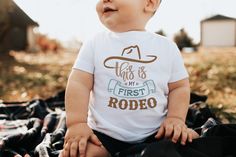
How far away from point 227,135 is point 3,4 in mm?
9438

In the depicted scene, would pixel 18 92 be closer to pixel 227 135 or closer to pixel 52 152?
pixel 52 152

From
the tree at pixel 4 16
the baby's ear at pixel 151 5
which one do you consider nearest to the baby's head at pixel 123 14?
the baby's ear at pixel 151 5

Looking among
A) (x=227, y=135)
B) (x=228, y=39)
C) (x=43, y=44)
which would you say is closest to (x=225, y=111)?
(x=227, y=135)

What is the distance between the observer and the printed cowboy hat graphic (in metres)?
1.73

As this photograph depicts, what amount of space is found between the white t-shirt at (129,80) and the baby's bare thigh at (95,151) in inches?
5.3

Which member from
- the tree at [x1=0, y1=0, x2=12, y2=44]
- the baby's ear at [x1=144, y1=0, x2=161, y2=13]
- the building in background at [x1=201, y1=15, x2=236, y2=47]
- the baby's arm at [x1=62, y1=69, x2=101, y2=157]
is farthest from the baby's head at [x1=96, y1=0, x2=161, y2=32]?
the building in background at [x1=201, y1=15, x2=236, y2=47]

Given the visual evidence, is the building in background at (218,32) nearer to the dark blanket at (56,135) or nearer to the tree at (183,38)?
the tree at (183,38)

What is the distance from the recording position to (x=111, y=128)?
170 cm

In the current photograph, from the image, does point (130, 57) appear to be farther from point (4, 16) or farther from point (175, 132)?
point (4, 16)

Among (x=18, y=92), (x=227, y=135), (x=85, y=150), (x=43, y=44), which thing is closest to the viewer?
(x=85, y=150)

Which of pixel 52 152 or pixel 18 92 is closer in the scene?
pixel 52 152

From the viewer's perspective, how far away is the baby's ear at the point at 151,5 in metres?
1.84

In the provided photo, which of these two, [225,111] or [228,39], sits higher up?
[225,111]

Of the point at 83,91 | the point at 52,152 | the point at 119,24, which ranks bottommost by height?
the point at 52,152
